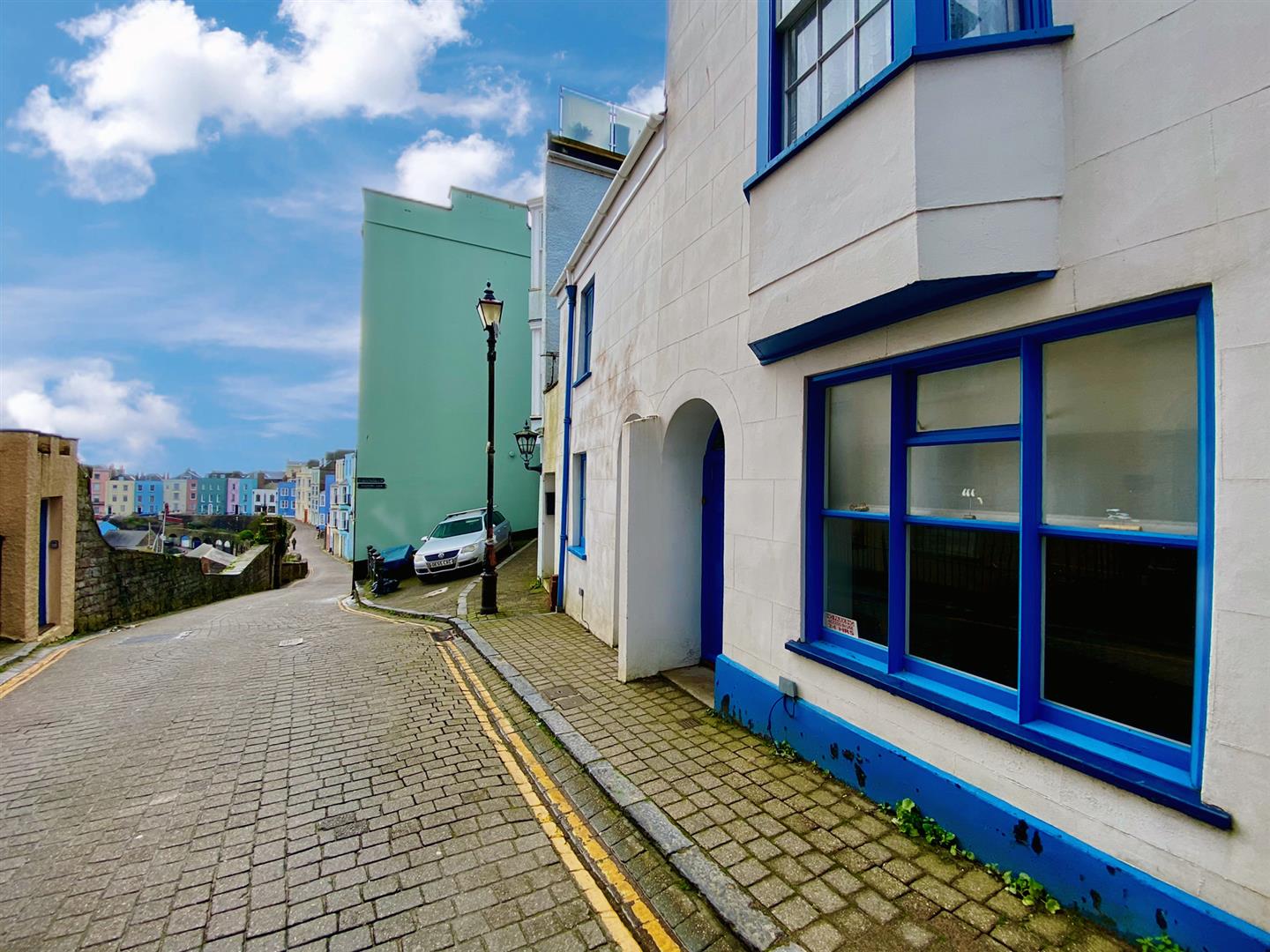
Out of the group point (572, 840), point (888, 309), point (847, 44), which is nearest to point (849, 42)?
point (847, 44)

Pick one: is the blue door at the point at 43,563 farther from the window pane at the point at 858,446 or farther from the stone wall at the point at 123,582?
the window pane at the point at 858,446

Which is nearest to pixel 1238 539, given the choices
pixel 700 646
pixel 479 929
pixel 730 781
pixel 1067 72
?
pixel 1067 72

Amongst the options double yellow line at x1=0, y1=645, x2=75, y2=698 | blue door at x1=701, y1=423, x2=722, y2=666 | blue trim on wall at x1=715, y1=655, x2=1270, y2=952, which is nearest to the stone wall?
double yellow line at x1=0, y1=645, x2=75, y2=698

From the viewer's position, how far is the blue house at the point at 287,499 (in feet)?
346

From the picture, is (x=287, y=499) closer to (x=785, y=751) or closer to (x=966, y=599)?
(x=785, y=751)

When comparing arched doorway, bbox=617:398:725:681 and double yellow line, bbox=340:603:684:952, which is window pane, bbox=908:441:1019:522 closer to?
arched doorway, bbox=617:398:725:681

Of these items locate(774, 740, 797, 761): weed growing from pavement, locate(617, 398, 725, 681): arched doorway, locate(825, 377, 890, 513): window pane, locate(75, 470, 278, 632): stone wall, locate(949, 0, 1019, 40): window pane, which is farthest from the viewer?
locate(75, 470, 278, 632): stone wall

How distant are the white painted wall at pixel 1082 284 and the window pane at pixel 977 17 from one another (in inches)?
14.4

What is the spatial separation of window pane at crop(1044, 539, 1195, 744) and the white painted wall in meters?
0.27

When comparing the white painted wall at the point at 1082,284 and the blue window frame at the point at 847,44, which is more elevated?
the blue window frame at the point at 847,44

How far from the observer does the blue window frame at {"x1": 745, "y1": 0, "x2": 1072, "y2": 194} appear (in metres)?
2.82

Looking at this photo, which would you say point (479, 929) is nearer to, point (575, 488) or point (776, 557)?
point (776, 557)

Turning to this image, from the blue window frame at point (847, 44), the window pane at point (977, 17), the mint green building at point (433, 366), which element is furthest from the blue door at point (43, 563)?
the window pane at point (977, 17)

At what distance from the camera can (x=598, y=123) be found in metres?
17.7
